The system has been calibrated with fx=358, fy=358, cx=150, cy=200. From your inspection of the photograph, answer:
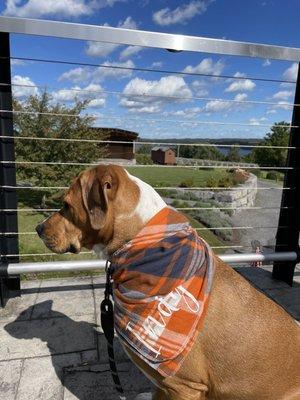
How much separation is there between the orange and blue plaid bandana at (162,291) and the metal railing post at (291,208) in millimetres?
2105

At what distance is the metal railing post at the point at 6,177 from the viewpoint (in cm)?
283

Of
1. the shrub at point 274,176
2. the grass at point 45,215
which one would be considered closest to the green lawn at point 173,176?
the grass at point 45,215

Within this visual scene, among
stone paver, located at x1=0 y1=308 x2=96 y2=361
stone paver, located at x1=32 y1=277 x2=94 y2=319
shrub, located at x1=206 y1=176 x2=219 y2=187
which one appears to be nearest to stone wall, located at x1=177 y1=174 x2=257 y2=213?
shrub, located at x1=206 y1=176 x2=219 y2=187

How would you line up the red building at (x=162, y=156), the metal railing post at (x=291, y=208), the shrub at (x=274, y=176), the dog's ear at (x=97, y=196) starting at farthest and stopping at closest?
the shrub at (x=274, y=176) < the red building at (x=162, y=156) < the metal railing post at (x=291, y=208) < the dog's ear at (x=97, y=196)

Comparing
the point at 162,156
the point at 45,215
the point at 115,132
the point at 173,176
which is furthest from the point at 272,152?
the point at 45,215

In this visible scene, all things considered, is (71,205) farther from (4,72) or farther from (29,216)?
(29,216)

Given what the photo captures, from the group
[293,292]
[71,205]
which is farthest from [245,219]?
[71,205]

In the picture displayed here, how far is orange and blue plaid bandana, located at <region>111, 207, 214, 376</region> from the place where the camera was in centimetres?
165

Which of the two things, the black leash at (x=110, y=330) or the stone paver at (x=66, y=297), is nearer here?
the black leash at (x=110, y=330)

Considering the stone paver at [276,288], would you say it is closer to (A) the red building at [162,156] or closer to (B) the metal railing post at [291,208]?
(B) the metal railing post at [291,208]

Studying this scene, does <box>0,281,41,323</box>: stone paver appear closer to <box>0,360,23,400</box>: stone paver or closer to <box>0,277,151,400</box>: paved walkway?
<box>0,277,151,400</box>: paved walkway

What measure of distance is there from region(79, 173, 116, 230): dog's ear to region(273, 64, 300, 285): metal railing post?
2320mm

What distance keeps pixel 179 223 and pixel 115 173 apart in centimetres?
41

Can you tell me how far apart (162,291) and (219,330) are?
0.33 m
